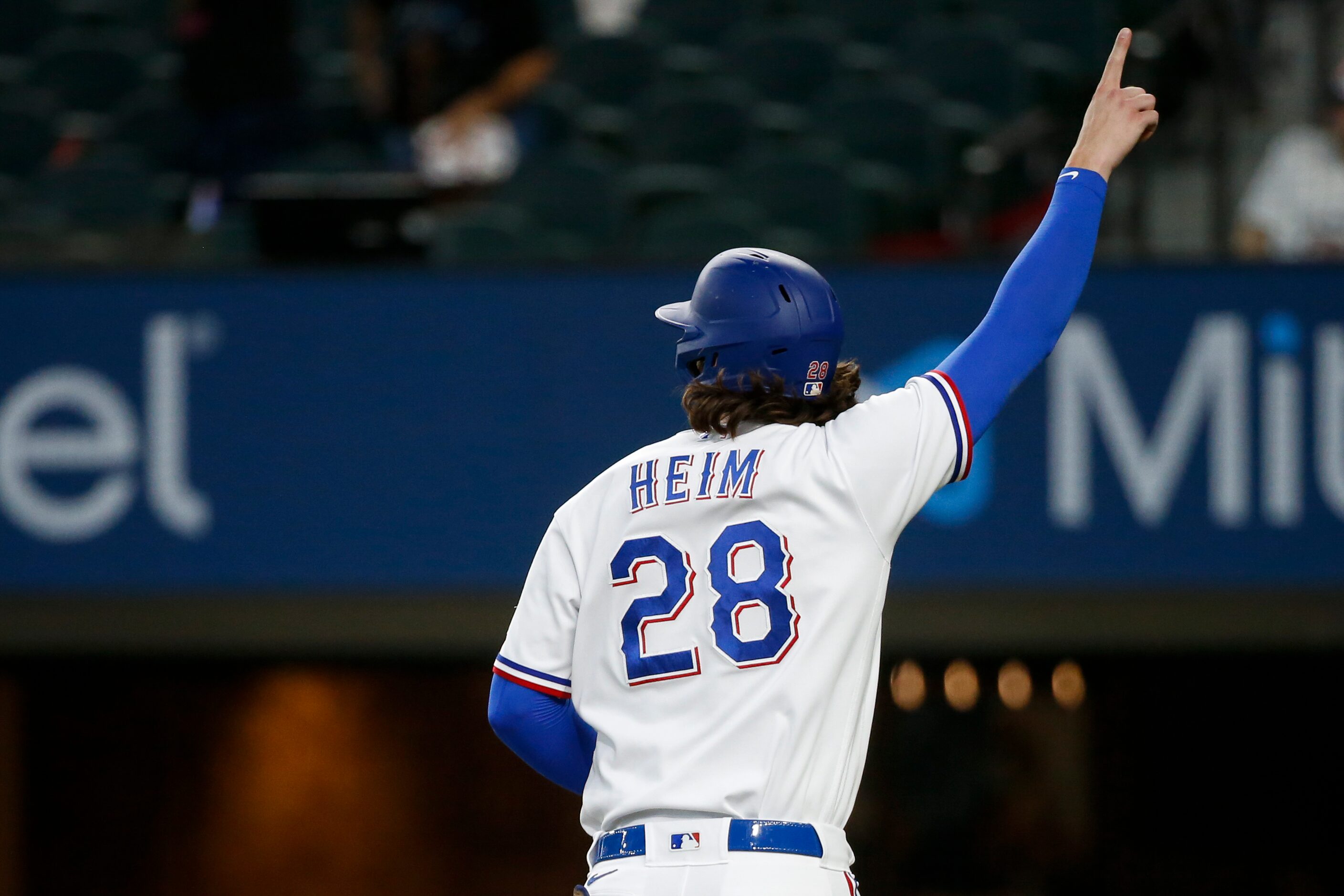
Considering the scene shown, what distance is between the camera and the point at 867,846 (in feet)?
27.4

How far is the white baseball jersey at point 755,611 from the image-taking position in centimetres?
242

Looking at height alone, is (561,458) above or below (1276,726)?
above

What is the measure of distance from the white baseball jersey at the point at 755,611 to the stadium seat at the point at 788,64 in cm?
614

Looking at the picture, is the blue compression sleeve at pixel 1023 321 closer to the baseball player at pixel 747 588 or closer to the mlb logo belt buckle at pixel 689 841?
the baseball player at pixel 747 588

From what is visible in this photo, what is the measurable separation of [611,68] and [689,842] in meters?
6.71

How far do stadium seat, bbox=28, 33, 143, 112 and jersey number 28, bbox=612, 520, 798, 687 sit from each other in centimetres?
732

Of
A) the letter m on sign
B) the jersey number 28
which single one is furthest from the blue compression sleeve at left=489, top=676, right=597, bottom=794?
the letter m on sign

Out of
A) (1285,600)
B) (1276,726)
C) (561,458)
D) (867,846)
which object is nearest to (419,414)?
(561,458)

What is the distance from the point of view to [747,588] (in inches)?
95.3

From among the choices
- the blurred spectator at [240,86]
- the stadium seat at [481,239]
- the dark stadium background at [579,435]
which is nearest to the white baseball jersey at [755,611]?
the dark stadium background at [579,435]

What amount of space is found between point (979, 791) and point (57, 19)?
20.2 feet

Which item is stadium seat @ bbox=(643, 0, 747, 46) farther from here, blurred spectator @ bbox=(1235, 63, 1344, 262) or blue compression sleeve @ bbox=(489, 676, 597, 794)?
blue compression sleeve @ bbox=(489, 676, 597, 794)

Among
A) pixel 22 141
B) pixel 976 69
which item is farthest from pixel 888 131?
pixel 22 141

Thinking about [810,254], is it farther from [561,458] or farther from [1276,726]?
[1276,726]
